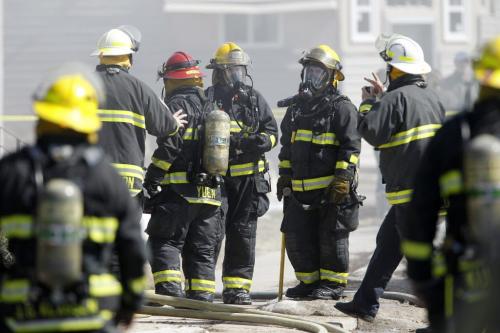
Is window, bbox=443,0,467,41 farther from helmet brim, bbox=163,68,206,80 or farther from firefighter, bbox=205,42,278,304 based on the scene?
helmet brim, bbox=163,68,206,80

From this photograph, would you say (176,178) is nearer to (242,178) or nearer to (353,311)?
(242,178)

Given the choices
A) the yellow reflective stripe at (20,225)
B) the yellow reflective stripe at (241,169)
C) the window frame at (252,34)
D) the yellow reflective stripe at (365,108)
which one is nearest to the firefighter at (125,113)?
the yellow reflective stripe at (241,169)

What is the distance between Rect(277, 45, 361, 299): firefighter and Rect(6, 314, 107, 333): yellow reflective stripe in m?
4.69

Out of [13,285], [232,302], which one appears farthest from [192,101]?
[13,285]

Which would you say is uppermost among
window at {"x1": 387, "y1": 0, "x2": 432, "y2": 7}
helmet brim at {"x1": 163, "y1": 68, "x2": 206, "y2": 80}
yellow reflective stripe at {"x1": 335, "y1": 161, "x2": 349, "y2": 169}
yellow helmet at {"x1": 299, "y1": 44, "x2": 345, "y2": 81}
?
window at {"x1": 387, "y1": 0, "x2": 432, "y2": 7}

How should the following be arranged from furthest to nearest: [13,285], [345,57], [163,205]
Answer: [345,57] < [163,205] < [13,285]

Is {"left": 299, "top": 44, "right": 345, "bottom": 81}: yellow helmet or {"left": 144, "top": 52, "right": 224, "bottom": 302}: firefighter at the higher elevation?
{"left": 299, "top": 44, "right": 345, "bottom": 81}: yellow helmet

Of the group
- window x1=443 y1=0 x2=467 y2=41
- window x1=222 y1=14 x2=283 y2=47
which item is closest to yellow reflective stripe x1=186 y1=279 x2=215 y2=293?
window x1=443 y1=0 x2=467 y2=41

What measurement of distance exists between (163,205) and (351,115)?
1.61 metres

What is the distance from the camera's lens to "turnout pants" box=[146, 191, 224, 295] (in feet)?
29.3

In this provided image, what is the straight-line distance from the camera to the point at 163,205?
8992 mm

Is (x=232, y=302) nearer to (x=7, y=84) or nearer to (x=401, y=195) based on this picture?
(x=401, y=195)

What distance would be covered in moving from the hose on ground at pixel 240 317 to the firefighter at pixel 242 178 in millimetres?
1131

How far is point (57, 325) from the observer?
4.36 meters
